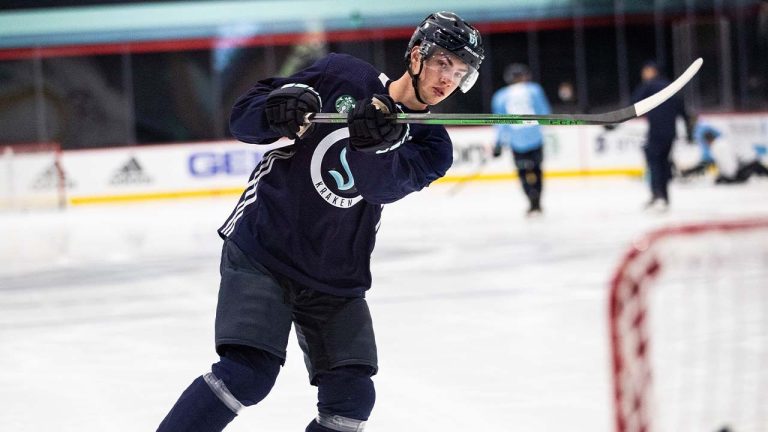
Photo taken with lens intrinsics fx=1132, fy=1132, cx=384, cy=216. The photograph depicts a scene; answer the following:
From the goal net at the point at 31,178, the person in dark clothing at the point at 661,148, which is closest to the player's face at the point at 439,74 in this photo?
the person in dark clothing at the point at 661,148

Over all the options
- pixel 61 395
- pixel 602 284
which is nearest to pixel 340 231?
pixel 61 395

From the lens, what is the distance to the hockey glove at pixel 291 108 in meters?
1.98

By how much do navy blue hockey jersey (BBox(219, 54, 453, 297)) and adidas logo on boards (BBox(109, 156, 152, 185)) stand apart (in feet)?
37.3

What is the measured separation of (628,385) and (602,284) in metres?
3.94

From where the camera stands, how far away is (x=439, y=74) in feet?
6.78

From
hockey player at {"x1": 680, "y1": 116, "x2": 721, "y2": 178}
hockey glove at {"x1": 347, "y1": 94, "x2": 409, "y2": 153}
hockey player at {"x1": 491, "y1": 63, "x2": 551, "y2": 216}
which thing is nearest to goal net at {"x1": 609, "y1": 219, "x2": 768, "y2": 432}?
hockey glove at {"x1": 347, "y1": 94, "x2": 409, "y2": 153}

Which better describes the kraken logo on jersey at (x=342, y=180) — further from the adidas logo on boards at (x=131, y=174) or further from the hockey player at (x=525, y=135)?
the adidas logo on boards at (x=131, y=174)

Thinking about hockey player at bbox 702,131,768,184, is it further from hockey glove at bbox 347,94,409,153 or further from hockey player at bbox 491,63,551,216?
hockey glove at bbox 347,94,409,153

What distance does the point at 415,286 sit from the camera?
5523mm

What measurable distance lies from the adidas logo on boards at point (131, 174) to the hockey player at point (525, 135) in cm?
543

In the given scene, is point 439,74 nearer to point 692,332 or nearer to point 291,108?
point 291,108

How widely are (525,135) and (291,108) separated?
733cm

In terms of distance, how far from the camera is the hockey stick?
1.86m

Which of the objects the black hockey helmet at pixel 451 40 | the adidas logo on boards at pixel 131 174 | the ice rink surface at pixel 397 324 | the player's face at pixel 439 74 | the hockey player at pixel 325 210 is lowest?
the ice rink surface at pixel 397 324
